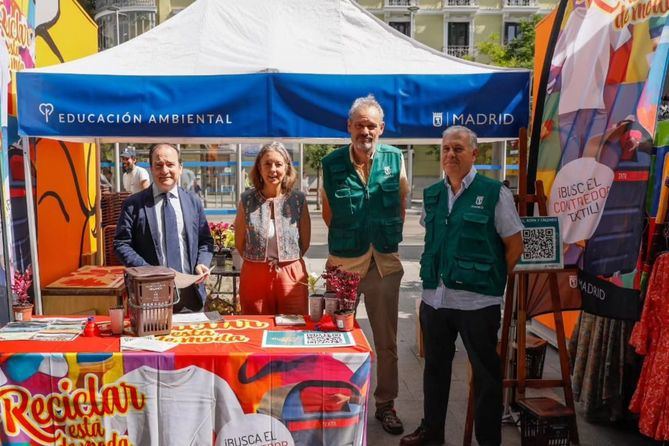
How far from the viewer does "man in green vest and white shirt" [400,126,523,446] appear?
2750 millimetres

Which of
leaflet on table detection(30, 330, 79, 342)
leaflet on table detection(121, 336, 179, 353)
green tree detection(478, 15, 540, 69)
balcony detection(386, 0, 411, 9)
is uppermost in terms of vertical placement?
balcony detection(386, 0, 411, 9)

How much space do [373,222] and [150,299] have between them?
130 cm

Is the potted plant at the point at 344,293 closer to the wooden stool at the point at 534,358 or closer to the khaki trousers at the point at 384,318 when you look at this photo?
the khaki trousers at the point at 384,318

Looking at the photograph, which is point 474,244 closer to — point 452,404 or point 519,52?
point 452,404

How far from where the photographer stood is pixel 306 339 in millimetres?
2580

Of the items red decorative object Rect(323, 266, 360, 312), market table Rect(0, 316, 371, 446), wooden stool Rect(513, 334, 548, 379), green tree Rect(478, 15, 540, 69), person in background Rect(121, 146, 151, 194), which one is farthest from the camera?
green tree Rect(478, 15, 540, 69)

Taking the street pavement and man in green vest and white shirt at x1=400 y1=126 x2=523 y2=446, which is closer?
man in green vest and white shirt at x1=400 y1=126 x2=523 y2=446

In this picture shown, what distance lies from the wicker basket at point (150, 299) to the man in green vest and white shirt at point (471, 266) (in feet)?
4.35

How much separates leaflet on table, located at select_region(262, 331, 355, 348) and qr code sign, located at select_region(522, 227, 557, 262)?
115 cm

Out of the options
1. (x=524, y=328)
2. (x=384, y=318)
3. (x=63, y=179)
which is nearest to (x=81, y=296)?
(x=63, y=179)

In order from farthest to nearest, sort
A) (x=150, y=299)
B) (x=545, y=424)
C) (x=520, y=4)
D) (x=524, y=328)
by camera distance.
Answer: (x=520, y=4), (x=524, y=328), (x=545, y=424), (x=150, y=299)

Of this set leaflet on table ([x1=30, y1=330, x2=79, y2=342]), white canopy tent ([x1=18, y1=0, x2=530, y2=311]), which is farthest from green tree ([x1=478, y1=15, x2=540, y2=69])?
leaflet on table ([x1=30, y1=330, x2=79, y2=342])

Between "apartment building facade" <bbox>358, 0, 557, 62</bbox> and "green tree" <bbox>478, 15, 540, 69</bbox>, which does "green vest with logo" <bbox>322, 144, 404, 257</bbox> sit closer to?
"green tree" <bbox>478, 15, 540, 69</bbox>

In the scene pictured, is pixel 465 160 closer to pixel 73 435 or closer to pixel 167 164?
pixel 167 164
